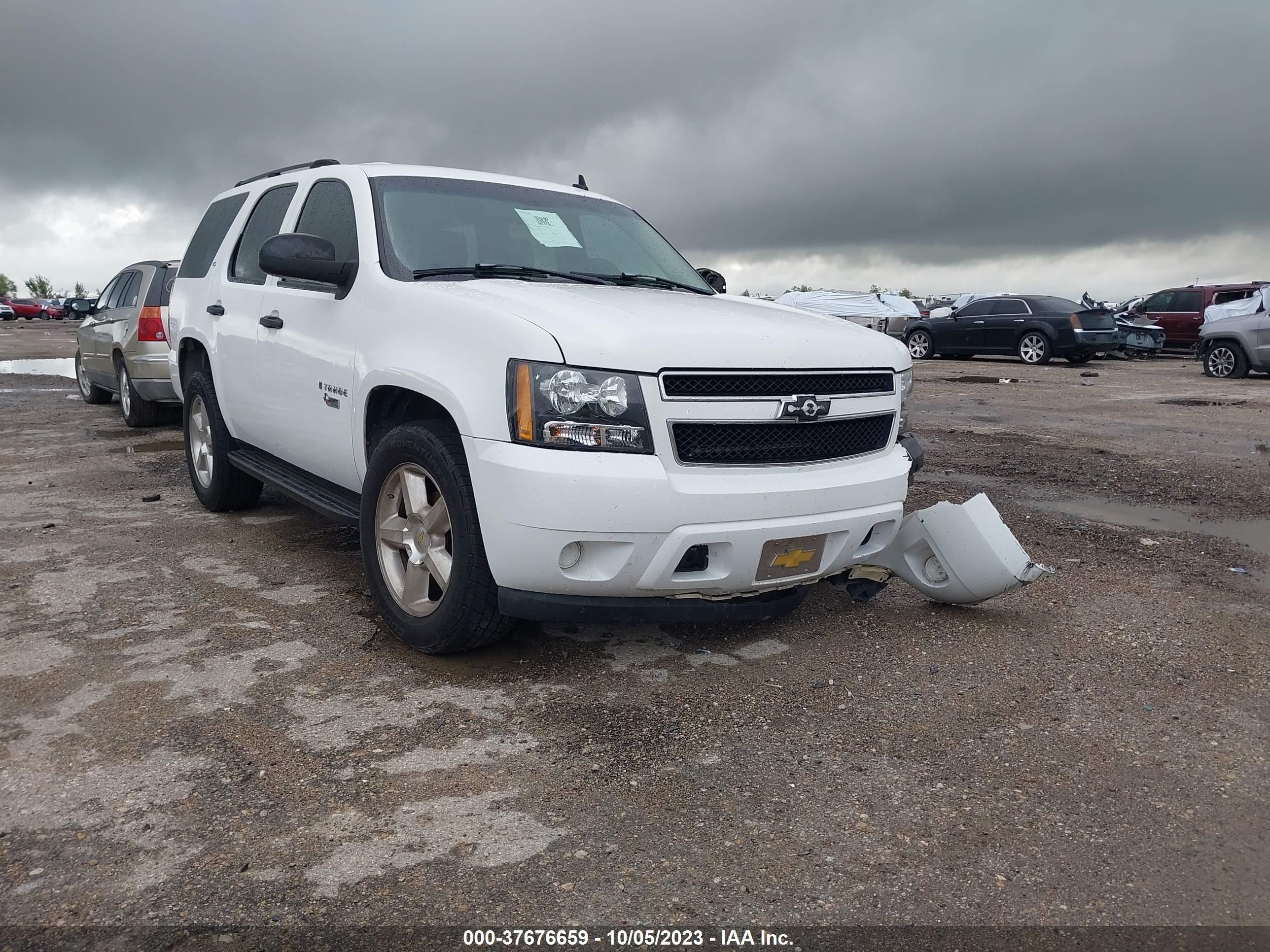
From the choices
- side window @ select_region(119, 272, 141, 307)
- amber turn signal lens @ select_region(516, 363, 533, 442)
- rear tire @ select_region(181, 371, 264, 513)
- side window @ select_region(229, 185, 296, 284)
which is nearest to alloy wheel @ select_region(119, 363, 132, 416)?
side window @ select_region(119, 272, 141, 307)

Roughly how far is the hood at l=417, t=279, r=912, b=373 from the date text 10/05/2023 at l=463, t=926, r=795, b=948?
66.0 inches

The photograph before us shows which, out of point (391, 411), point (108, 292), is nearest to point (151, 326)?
point (108, 292)

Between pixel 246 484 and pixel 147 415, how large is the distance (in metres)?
4.93

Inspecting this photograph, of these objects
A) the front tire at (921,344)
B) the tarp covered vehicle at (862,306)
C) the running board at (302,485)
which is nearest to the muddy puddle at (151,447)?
the running board at (302,485)

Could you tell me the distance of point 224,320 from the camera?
549cm

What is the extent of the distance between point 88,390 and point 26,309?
185 feet

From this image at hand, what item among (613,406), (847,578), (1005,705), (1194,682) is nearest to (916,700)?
(1005,705)

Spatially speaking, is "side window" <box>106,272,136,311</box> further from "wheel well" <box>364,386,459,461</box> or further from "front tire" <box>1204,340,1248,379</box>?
"front tire" <box>1204,340,1248,379</box>

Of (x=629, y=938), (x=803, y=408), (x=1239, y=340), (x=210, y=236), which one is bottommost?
(x=629, y=938)

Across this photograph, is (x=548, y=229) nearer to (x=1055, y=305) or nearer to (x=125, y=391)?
(x=125, y=391)

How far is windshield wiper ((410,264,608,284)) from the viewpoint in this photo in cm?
405

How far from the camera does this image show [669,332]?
3332mm

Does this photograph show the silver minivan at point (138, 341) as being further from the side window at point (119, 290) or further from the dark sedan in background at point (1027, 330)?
the dark sedan in background at point (1027, 330)

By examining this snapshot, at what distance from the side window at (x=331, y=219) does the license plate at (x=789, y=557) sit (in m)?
2.16
